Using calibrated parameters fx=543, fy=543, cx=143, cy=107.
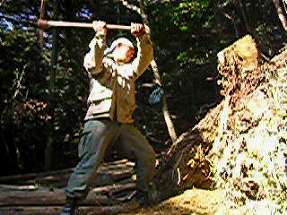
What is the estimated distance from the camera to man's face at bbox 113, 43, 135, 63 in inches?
214

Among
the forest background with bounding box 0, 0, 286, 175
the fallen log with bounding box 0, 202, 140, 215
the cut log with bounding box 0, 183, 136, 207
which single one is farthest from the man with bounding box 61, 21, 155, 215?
the forest background with bounding box 0, 0, 286, 175

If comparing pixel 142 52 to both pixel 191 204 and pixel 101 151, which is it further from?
pixel 191 204

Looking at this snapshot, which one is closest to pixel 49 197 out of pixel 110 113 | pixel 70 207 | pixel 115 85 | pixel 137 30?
pixel 70 207

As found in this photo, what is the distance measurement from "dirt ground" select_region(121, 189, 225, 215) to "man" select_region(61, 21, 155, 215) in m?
0.24

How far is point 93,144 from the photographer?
5.04 metres

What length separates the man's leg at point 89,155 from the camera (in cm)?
498

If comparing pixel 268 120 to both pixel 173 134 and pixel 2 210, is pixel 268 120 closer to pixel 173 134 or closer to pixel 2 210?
pixel 2 210

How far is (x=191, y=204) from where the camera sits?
532 centimetres

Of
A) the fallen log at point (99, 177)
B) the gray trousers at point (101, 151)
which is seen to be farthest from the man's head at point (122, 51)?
the fallen log at point (99, 177)

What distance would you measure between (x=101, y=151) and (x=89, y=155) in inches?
4.6

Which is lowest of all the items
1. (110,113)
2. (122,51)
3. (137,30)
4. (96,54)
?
(110,113)

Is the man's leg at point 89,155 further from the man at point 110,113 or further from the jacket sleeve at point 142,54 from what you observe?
the jacket sleeve at point 142,54

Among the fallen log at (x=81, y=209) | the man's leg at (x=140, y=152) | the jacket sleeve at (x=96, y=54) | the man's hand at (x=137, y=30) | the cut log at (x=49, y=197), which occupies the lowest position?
the fallen log at (x=81, y=209)

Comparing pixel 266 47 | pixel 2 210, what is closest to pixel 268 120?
pixel 2 210
